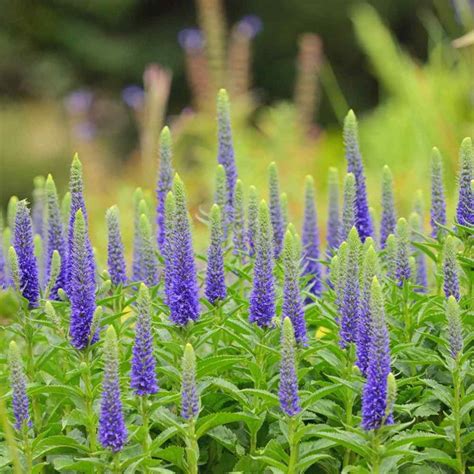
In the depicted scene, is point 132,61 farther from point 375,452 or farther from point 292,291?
point 375,452

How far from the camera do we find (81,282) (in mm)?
2998

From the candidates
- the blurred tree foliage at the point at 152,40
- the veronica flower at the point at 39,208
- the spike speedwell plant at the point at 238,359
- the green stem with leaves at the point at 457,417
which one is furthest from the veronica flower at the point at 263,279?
the blurred tree foliage at the point at 152,40

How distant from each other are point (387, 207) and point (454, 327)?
1.13 m

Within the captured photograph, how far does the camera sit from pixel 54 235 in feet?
11.9

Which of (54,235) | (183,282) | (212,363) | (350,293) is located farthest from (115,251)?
(350,293)

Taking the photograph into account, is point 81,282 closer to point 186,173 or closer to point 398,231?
point 398,231

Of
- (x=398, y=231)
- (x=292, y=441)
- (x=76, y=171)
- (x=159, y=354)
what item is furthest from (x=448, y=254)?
(x=76, y=171)

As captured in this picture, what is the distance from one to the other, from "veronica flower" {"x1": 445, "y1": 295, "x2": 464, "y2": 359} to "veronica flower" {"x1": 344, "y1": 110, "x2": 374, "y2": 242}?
0.97 m

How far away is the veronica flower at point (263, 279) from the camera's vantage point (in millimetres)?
2971

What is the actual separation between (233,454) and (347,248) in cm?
85

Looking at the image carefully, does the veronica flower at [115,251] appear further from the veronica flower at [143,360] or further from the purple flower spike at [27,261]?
the veronica flower at [143,360]

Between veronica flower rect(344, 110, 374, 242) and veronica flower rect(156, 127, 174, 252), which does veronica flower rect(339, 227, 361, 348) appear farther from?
veronica flower rect(156, 127, 174, 252)

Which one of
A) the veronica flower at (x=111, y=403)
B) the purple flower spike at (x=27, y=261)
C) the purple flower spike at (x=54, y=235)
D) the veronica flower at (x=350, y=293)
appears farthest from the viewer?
the purple flower spike at (x=54, y=235)

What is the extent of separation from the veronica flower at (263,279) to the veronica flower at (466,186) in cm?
73
